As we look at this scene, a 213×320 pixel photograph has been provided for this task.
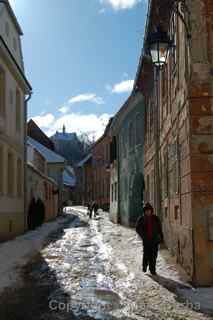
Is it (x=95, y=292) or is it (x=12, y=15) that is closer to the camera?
(x=95, y=292)

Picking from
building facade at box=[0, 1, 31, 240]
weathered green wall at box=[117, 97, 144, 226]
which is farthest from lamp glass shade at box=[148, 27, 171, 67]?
weathered green wall at box=[117, 97, 144, 226]

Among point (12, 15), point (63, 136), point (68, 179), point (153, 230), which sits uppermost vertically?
point (63, 136)

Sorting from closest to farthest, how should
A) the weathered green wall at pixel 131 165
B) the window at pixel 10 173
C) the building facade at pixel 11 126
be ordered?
1. the building facade at pixel 11 126
2. the window at pixel 10 173
3. the weathered green wall at pixel 131 165

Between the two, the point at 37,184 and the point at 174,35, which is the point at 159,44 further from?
the point at 37,184

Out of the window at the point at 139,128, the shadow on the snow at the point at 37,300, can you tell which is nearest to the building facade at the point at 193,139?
the shadow on the snow at the point at 37,300

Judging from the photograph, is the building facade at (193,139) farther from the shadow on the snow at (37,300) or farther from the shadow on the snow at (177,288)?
the shadow on the snow at (37,300)

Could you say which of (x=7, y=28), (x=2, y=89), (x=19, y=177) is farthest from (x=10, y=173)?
(x=7, y=28)

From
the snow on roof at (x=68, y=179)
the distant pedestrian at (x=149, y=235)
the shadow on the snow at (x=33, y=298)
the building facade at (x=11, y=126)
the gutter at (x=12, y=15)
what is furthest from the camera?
the snow on roof at (x=68, y=179)

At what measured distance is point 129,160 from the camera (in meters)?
26.6

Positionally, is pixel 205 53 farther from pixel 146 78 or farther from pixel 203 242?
pixel 146 78

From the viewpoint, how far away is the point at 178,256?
11.4m

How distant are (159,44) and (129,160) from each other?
Result: 1625cm

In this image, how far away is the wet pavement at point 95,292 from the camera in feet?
22.7

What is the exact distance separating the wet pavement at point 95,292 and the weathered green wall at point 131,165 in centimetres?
1052
